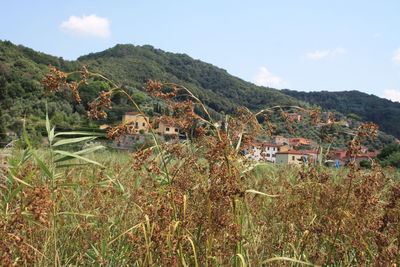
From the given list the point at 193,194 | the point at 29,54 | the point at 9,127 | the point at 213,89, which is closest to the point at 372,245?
the point at 193,194

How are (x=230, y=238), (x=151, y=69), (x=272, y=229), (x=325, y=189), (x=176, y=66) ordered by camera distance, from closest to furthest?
1. (x=230, y=238)
2. (x=325, y=189)
3. (x=272, y=229)
4. (x=151, y=69)
5. (x=176, y=66)

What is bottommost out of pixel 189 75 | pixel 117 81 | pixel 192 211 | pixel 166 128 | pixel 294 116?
pixel 192 211

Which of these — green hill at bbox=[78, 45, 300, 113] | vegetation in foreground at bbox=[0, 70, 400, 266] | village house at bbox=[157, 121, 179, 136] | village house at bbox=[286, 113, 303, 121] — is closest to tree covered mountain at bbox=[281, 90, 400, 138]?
green hill at bbox=[78, 45, 300, 113]

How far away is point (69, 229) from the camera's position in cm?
279

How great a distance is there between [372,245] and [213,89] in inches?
6720

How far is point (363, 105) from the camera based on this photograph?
517ft

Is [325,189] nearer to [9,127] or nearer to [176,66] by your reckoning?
[9,127]

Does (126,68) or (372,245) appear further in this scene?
(126,68)

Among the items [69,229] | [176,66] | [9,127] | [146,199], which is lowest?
[9,127]

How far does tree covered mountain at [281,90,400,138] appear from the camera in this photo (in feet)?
438

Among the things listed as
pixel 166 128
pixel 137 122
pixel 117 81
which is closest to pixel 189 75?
pixel 117 81

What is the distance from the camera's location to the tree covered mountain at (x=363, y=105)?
133 meters

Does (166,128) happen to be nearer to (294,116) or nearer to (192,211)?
(192,211)

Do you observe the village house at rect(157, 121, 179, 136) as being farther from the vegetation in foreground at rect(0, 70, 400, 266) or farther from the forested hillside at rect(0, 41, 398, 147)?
the forested hillside at rect(0, 41, 398, 147)
